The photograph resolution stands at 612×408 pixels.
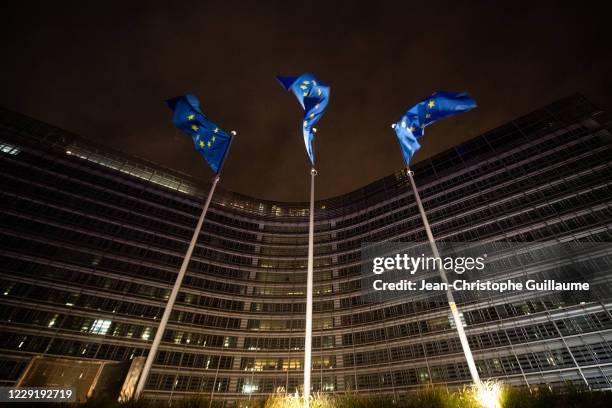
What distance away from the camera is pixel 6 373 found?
2864 centimetres

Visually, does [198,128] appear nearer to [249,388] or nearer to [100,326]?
[100,326]

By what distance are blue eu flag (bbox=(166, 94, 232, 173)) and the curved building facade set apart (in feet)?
98.4

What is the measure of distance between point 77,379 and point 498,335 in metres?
42.1

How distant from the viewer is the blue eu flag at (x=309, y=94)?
16.8 m

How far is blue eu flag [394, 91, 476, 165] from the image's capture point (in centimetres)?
1640

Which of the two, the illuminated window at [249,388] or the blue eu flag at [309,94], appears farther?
the illuminated window at [249,388]

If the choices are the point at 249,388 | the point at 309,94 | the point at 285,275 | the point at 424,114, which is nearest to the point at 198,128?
the point at 309,94

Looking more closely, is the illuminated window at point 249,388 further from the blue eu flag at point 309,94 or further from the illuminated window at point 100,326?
the blue eu flag at point 309,94

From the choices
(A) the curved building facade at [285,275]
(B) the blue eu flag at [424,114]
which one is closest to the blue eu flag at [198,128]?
(B) the blue eu flag at [424,114]

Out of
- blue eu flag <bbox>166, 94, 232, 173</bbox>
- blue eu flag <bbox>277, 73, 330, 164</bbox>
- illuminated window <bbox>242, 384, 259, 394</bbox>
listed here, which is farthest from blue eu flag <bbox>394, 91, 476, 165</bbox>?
illuminated window <bbox>242, 384, 259, 394</bbox>

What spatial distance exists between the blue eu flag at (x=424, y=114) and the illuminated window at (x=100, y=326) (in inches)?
1499

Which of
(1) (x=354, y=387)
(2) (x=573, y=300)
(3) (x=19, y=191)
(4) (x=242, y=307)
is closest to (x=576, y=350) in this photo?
(2) (x=573, y=300)

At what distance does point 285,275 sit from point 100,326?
2515 centimetres

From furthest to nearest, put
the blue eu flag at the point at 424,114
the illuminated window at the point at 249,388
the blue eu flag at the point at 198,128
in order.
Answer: the illuminated window at the point at 249,388 < the blue eu flag at the point at 198,128 < the blue eu flag at the point at 424,114
